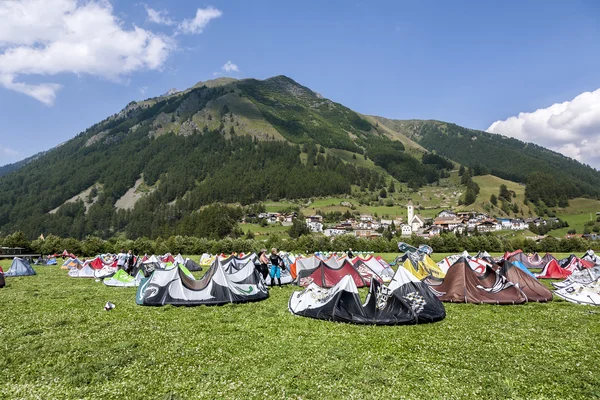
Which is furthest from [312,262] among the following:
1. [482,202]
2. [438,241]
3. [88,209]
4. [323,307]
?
[88,209]

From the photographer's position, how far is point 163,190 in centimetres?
19775

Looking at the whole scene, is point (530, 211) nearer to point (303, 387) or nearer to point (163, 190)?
point (163, 190)

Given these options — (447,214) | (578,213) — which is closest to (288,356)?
(447,214)

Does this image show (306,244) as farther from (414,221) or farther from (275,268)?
(414,221)

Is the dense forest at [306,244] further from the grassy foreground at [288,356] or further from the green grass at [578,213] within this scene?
the green grass at [578,213]

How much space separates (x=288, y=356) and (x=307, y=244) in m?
70.4

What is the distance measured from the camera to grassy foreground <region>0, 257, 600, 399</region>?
688 centimetres

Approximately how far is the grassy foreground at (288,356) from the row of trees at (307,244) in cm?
5957

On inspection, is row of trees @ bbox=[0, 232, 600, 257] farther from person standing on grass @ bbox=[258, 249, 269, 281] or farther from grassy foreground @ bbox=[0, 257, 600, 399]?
grassy foreground @ bbox=[0, 257, 600, 399]

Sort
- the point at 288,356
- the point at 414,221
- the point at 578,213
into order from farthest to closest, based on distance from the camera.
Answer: the point at 578,213 < the point at 414,221 < the point at 288,356

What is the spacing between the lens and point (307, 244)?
7881 centimetres

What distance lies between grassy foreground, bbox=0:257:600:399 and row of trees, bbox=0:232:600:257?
59566 millimetres

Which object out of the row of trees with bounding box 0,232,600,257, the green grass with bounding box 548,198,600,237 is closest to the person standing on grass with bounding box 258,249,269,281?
the row of trees with bounding box 0,232,600,257

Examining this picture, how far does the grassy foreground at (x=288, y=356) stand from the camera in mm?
6875
